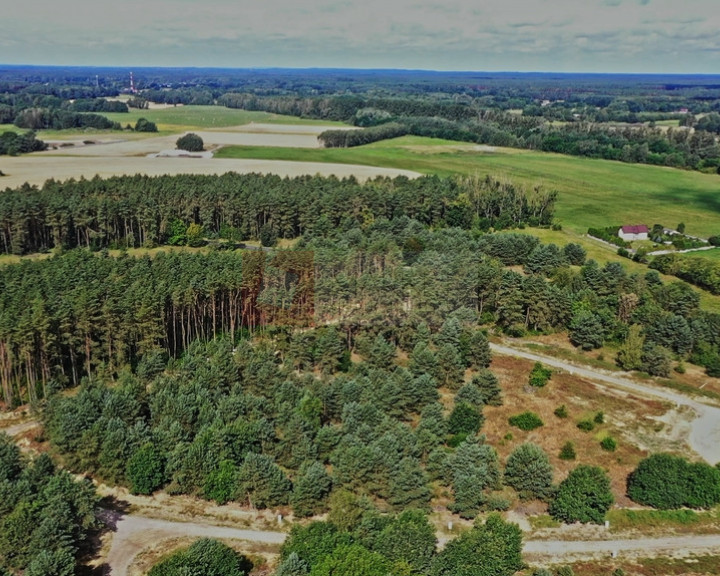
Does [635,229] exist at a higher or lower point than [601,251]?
higher

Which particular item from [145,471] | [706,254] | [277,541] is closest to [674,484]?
[277,541]

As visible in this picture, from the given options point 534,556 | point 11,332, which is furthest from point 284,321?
point 534,556

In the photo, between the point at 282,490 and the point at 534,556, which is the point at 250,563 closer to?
the point at 282,490

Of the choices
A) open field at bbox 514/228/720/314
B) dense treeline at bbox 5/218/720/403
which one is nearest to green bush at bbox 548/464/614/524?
dense treeline at bbox 5/218/720/403

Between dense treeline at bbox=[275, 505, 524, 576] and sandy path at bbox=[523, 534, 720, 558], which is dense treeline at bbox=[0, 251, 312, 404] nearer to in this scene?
dense treeline at bbox=[275, 505, 524, 576]

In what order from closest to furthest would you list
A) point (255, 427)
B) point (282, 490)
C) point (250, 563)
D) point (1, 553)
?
point (1, 553), point (250, 563), point (282, 490), point (255, 427)

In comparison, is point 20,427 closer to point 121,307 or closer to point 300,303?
point 121,307
